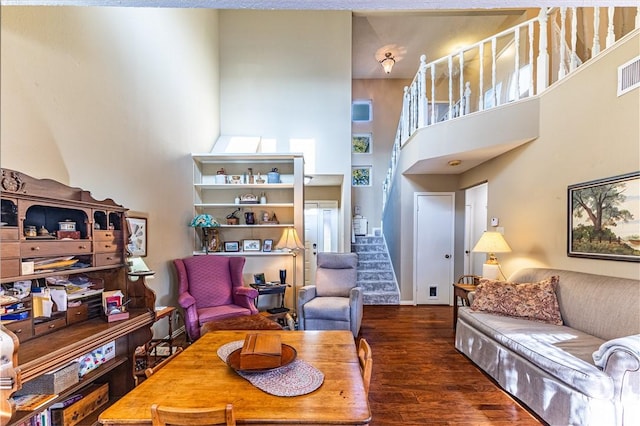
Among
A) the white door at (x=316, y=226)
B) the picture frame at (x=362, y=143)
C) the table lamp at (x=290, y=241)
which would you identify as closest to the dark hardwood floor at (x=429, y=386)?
the table lamp at (x=290, y=241)

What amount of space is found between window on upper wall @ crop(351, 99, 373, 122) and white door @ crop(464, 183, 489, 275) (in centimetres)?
330

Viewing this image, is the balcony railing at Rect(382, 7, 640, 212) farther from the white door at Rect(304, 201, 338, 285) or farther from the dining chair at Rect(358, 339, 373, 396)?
the dining chair at Rect(358, 339, 373, 396)

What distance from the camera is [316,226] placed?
6.68 m

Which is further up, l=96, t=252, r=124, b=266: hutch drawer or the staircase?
l=96, t=252, r=124, b=266: hutch drawer

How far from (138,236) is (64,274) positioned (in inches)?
47.6

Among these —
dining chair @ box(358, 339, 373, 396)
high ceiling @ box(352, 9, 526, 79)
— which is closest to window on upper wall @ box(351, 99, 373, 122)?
high ceiling @ box(352, 9, 526, 79)

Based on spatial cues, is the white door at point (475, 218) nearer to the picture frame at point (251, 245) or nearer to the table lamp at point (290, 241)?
the table lamp at point (290, 241)

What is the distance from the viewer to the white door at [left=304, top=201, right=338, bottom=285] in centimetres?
664

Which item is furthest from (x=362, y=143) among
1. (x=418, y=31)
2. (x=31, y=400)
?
(x=31, y=400)

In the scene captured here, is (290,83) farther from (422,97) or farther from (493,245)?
(493,245)

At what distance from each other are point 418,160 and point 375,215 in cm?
343

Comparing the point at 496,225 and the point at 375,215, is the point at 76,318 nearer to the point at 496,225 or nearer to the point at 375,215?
the point at 496,225

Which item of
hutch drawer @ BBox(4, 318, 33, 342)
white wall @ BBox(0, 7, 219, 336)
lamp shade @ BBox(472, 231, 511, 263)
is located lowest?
hutch drawer @ BBox(4, 318, 33, 342)

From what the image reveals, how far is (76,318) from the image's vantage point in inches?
77.7
